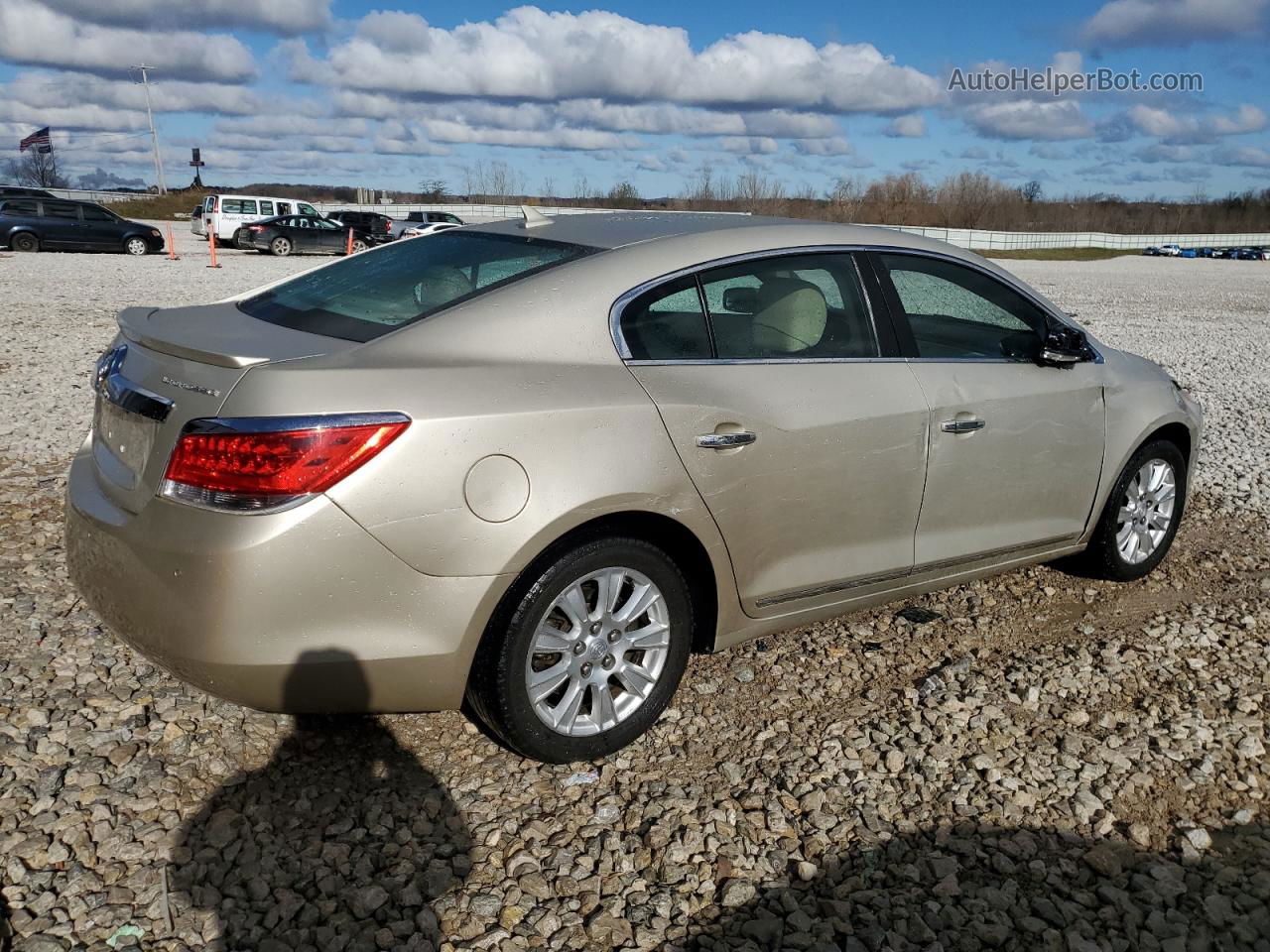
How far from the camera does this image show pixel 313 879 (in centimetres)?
280

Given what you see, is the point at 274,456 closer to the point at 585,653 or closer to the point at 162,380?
the point at 162,380

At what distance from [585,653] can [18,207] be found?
30475mm

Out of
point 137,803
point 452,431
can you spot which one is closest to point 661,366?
point 452,431

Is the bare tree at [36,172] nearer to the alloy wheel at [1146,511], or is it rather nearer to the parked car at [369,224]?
the parked car at [369,224]

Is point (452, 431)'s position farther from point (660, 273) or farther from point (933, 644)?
point (933, 644)

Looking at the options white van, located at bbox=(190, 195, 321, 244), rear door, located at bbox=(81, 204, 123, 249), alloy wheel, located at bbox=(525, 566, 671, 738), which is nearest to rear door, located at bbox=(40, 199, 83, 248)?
rear door, located at bbox=(81, 204, 123, 249)

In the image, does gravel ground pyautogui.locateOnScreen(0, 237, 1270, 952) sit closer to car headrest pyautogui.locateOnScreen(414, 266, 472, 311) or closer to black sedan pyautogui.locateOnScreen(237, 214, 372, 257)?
car headrest pyautogui.locateOnScreen(414, 266, 472, 311)

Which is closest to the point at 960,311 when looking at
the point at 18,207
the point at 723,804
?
the point at 723,804

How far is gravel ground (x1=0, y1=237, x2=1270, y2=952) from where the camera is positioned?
106 inches

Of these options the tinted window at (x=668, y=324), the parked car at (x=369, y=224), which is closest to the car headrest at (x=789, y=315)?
the tinted window at (x=668, y=324)

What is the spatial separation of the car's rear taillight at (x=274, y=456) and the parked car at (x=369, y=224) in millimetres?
32696

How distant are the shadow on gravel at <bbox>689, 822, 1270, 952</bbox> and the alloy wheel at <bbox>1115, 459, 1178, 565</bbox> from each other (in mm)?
2051

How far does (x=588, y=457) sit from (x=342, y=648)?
85cm

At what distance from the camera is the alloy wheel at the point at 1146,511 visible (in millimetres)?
4973
